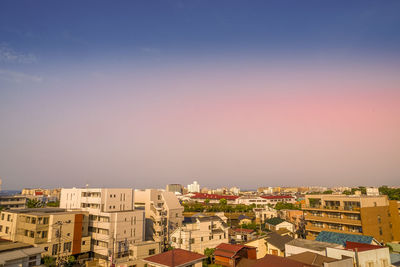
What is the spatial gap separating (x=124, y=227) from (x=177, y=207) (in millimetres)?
18425

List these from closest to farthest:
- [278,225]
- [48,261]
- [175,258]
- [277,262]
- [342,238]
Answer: [277,262]
[175,258]
[48,261]
[342,238]
[278,225]

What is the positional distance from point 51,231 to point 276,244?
32.1 metres

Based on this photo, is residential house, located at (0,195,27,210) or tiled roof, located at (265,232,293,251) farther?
residential house, located at (0,195,27,210)

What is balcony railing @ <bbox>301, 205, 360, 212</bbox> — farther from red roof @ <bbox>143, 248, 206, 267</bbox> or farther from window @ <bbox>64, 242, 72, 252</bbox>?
window @ <bbox>64, 242, 72, 252</bbox>


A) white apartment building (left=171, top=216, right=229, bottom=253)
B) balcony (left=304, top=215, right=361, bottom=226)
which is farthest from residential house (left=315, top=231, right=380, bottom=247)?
white apartment building (left=171, top=216, right=229, bottom=253)

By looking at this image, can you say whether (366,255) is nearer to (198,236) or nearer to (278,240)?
(278,240)

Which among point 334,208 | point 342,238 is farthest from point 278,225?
point 342,238

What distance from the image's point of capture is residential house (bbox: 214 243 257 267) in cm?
2947

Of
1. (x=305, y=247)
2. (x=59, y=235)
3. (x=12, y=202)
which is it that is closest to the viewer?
(x=305, y=247)

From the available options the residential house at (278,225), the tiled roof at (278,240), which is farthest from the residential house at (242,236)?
the tiled roof at (278,240)

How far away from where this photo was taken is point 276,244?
1359 inches

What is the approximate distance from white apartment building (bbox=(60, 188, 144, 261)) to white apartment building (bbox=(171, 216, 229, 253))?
22.7 ft

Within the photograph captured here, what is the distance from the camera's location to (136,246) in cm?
3491

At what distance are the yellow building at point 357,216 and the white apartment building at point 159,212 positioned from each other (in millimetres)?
27211
